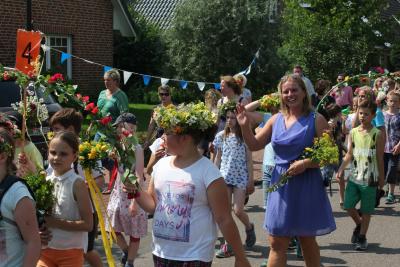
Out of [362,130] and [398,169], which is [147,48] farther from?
[362,130]

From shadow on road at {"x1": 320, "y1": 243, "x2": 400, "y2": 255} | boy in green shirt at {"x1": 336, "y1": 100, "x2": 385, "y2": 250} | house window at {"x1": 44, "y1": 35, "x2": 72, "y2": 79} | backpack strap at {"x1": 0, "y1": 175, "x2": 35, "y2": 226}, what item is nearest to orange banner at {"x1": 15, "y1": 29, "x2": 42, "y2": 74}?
boy in green shirt at {"x1": 336, "y1": 100, "x2": 385, "y2": 250}

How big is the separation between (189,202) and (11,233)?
100 cm

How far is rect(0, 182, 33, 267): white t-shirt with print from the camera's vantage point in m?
3.69

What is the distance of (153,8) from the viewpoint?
36.7 meters

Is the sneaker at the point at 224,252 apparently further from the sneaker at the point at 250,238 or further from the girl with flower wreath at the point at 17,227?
the girl with flower wreath at the point at 17,227

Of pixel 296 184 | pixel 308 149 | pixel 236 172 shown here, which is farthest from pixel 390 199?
pixel 308 149

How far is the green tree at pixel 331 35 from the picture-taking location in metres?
27.8

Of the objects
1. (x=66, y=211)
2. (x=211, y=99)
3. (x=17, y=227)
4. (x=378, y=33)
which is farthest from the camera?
(x=378, y=33)

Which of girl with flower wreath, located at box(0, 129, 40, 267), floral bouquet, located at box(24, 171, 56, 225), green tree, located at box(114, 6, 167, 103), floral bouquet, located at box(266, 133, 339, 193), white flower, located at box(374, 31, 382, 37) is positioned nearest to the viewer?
girl with flower wreath, located at box(0, 129, 40, 267)

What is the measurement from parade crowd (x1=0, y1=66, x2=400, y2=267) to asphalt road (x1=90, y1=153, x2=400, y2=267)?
0.53 ft

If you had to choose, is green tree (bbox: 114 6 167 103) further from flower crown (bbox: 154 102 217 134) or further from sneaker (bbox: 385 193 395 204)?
flower crown (bbox: 154 102 217 134)

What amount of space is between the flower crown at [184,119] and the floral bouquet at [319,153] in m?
1.47

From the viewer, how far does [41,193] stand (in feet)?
14.1

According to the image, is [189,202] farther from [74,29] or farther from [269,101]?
[74,29]
